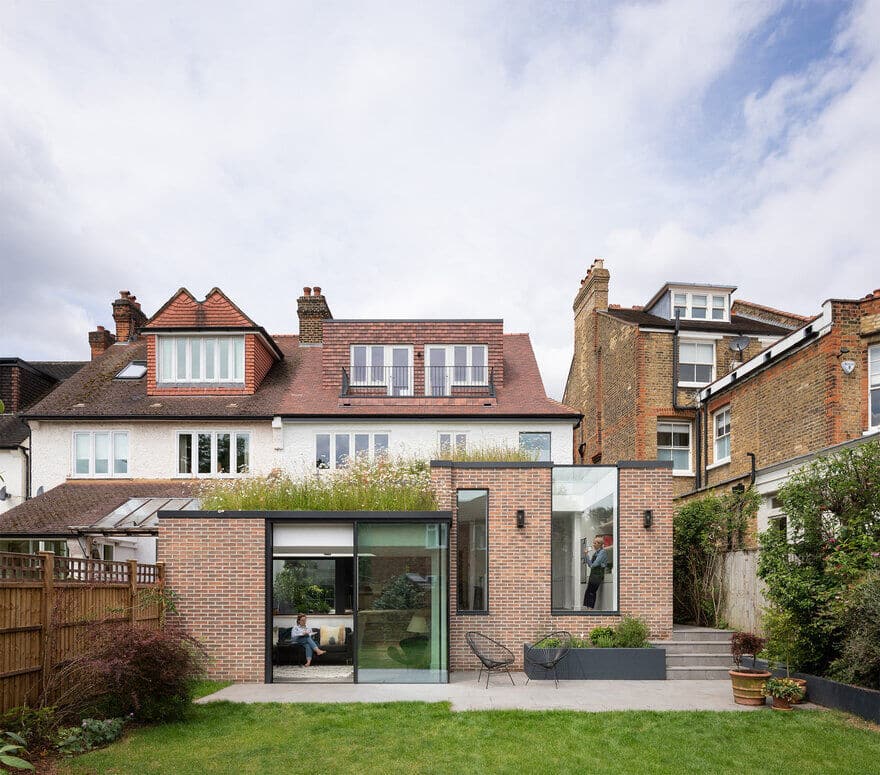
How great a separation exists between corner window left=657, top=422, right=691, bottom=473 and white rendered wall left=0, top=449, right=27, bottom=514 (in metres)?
20.0

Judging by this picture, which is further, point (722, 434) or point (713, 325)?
point (713, 325)

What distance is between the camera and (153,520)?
18250 millimetres

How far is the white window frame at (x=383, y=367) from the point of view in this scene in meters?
22.4

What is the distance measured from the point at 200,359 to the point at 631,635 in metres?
15.4

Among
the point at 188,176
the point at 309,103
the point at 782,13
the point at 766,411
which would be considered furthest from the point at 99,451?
the point at 782,13

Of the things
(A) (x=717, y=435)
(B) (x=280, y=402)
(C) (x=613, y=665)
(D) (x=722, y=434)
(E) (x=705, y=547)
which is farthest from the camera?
(A) (x=717, y=435)

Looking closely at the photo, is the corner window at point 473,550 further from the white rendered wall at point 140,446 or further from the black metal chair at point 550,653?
the white rendered wall at point 140,446

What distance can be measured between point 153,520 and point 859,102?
17372 mm

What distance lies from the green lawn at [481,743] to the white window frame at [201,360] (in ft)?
45.2

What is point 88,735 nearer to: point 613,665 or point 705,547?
point 613,665

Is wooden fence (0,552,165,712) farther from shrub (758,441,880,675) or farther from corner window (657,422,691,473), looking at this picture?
corner window (657,422,691,473)

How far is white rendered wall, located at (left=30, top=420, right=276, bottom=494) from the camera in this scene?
2145 centimetres

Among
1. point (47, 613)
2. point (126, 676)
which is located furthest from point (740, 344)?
point (47, 613)

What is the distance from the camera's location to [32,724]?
820cm
